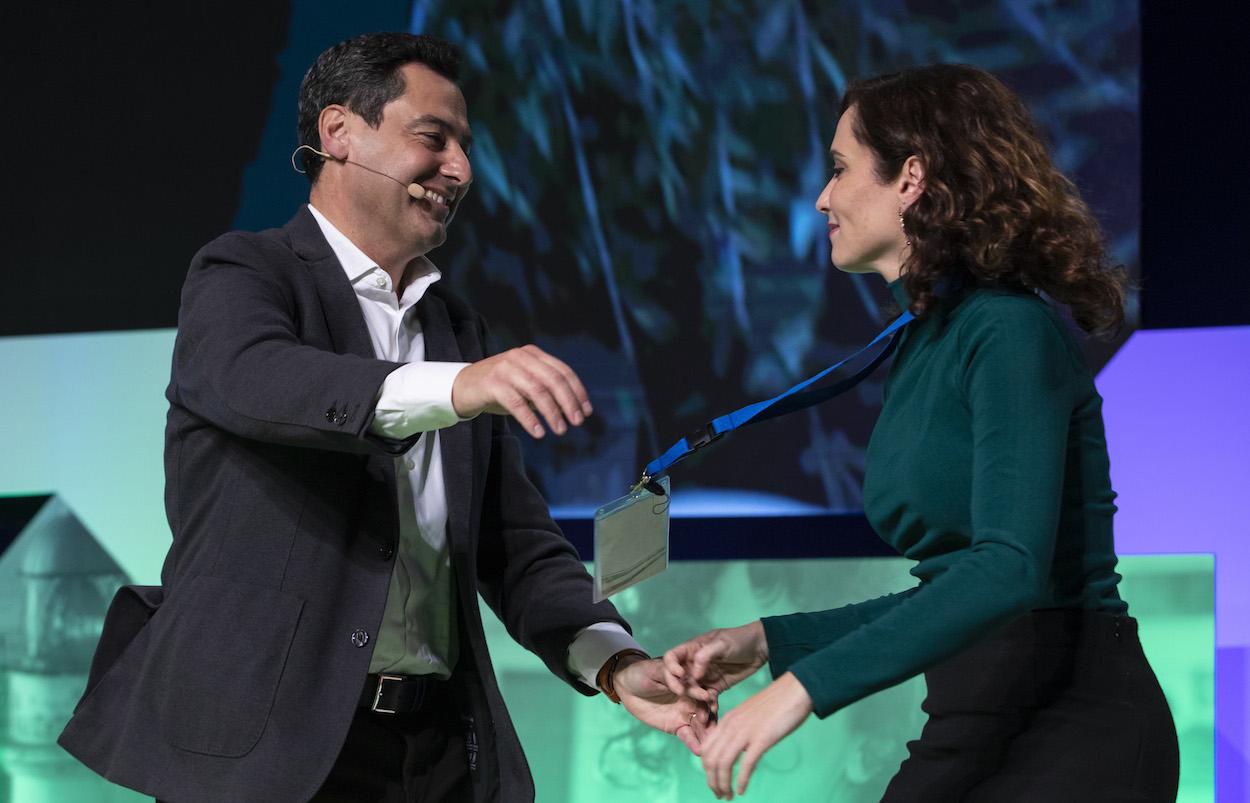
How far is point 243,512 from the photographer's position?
1.59 m

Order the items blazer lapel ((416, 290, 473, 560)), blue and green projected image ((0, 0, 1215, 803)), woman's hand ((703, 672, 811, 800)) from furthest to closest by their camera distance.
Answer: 1. blue and green projected image ((0, 0, 1215, 803))
2. blazer lapel ((416, 290, 473, 560))
3. woman's hand ((703, 672, 811, 800))

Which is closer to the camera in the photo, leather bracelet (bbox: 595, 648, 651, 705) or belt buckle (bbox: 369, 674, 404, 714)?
belt buckle (bbox: 369, 674, 404, 714)

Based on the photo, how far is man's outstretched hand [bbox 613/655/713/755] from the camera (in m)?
1.79

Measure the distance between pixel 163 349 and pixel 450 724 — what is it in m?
2.03

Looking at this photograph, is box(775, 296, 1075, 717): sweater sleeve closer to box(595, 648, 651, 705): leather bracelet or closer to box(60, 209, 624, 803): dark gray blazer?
box(60, 209, 624, 803): dark gray blazer

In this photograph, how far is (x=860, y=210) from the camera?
5.32 ft

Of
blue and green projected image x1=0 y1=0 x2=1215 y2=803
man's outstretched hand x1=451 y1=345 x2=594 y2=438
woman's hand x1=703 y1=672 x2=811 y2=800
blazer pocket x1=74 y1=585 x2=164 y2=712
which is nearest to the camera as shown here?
woman's hand x1=703 y1=672 x2=811 y2=800

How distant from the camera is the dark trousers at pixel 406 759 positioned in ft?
5.46

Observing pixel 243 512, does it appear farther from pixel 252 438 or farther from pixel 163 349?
pixel 163 349

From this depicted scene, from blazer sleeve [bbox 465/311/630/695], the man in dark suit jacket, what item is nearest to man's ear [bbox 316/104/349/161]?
the man in dark suit jacket

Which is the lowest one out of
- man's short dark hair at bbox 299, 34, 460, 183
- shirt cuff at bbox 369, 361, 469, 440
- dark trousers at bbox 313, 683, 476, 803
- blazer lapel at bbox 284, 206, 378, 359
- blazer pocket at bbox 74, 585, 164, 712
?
dark trousers at bbox 313, 683, 476, 803

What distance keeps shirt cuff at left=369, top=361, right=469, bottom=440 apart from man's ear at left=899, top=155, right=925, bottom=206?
546mm

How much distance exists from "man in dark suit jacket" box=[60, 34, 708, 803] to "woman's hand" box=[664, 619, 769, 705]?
0.18 feet

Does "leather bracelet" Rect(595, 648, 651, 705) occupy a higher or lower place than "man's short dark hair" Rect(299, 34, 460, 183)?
lower
